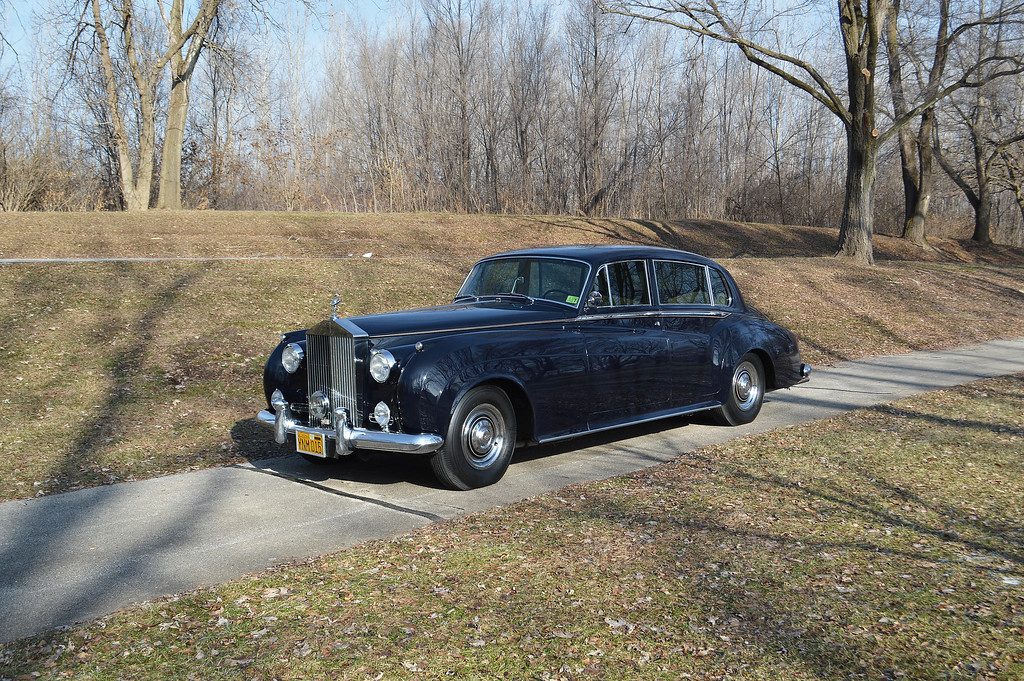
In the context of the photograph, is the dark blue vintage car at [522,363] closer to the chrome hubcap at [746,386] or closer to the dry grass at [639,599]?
the chrome hubcap at [746,386]

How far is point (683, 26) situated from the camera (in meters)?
20.2

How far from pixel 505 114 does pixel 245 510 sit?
30.8m

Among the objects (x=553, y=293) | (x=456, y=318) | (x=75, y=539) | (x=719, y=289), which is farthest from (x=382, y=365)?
(x=719, y=289)

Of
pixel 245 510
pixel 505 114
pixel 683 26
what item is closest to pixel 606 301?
pixel 245 510

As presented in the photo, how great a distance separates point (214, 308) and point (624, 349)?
23.3 feet

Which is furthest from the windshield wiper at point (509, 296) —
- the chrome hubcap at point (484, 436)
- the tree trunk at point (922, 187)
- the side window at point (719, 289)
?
the tree trunk at point (922, 187)

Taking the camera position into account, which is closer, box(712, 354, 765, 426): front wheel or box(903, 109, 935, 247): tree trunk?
box(712, 354, 765, 426): front wheel

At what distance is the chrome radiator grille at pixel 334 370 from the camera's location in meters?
6.14

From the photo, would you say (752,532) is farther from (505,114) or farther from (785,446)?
(505,114)

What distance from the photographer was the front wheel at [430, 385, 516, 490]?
604 cm

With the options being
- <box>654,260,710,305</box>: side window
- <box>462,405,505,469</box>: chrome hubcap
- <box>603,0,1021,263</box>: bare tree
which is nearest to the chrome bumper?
<box>462,405,505,469</box>: chrome hubcap

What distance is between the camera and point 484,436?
6.28 m

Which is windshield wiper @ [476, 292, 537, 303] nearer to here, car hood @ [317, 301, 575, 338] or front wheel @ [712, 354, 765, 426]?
car hood @ [317, 301, 575, 338]

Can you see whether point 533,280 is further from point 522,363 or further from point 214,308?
point 214,308
